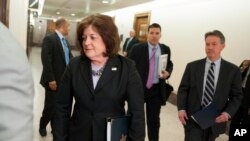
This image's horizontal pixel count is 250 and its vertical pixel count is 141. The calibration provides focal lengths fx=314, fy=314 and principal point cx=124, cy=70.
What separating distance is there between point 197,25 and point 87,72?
16.9 feet

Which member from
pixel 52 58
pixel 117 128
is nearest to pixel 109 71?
pixel 117 128

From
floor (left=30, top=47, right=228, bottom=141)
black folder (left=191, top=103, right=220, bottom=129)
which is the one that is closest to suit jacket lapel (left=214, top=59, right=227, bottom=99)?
black folder (left=191, top=103, right=220, bottom=129)

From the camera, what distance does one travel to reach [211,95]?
2943mm

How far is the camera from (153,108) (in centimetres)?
387

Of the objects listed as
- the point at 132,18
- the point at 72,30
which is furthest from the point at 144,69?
the point at 72,30

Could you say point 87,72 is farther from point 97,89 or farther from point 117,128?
point 117,128

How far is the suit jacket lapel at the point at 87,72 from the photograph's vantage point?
2.07m

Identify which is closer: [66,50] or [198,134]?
[198,134]

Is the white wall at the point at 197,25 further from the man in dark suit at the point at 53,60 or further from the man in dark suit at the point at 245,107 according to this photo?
the man in dark suit at the point at 53,60

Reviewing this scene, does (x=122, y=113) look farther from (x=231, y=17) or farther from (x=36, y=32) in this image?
(x=36, y=32)

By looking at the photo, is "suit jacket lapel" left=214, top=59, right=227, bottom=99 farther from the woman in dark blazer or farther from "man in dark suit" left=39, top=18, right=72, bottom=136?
"man in dark suit" left=39, top=18, right=72, bottom=136

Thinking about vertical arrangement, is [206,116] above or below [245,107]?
above

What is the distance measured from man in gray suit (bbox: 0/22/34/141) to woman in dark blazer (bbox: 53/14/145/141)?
1.53 metres

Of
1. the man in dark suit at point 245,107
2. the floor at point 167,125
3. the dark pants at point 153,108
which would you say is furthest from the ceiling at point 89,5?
the dark pants at point 153,108
